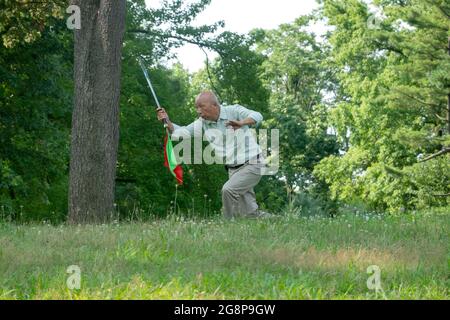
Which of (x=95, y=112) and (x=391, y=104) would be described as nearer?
(x=95, y=112)

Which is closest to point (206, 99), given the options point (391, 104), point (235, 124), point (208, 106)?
point (208, 106)

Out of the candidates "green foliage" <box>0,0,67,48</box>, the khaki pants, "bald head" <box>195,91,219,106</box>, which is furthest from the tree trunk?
"green foliage" <box>0,0,67,48</box>

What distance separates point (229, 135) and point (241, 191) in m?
0.79

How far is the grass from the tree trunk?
6.16 ft

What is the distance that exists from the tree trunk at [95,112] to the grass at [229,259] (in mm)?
1877

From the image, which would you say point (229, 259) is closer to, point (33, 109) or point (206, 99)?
point (206, 99)

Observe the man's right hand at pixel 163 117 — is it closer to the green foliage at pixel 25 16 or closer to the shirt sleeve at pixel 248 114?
the shirt sleeve at pixel 248 114

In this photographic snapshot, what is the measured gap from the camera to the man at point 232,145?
10273 millimetres

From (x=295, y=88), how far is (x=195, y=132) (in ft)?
144

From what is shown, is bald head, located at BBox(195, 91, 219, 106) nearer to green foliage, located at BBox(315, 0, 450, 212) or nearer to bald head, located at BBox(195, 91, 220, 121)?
bald head, located at BBox(195, 91, 220, 121)

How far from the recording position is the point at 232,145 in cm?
1042

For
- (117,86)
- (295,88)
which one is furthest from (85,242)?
(295,88)

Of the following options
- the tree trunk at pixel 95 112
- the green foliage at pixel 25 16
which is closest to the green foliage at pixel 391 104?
the green foliage at pixel 25 16

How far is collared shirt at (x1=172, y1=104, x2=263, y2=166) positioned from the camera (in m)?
10.3
